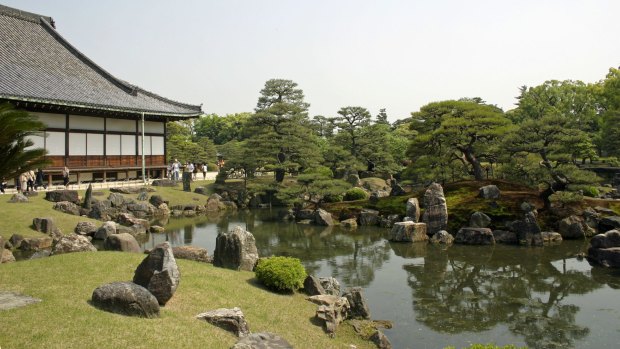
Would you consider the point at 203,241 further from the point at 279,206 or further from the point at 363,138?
the point at 363,138

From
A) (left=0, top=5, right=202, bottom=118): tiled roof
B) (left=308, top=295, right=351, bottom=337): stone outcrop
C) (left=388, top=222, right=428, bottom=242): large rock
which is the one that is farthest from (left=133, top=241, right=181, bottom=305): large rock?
(left=0, top=5, right=202, bottom=118): tiled roof

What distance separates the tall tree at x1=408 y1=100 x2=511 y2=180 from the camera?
1198 inches

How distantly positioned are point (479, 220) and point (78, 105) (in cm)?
2921

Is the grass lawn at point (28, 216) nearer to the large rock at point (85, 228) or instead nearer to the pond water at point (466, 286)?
the large rock at point (85, 228)

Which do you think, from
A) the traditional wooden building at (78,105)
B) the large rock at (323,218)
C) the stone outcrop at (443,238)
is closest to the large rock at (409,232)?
the stone outcrop at (443,238)

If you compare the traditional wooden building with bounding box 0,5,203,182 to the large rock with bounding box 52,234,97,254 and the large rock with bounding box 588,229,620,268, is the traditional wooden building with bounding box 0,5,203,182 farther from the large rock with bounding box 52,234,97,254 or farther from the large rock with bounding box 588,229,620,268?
the large rock with bounding box 588,229,620,268

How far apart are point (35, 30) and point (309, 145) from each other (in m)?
26.3

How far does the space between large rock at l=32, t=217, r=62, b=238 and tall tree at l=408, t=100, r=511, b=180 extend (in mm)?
22745

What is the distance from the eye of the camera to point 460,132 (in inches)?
1205

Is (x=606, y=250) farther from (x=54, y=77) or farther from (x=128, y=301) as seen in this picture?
(x=54, y=77)

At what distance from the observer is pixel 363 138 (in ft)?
161

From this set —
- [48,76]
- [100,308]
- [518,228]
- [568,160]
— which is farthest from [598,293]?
[48,76]

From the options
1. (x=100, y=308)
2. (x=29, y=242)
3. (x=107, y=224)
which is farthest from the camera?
(x=107, y=224)

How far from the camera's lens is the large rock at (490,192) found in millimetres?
28375
